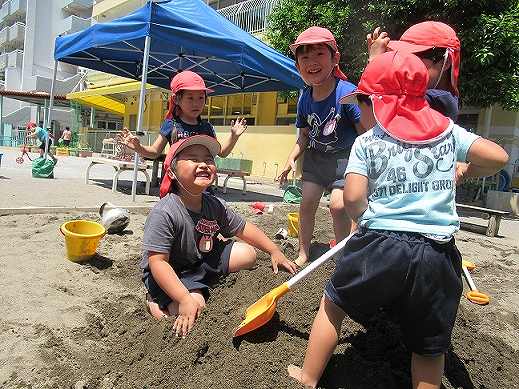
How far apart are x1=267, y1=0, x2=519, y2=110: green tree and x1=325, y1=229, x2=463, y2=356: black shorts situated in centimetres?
779

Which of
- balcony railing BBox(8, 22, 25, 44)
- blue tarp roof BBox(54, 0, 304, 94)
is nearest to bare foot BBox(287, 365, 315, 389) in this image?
blue tarp roof BBox(54, 0, 304, 94)

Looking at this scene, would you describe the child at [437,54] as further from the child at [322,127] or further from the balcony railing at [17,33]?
the balcony railing at [17,33]

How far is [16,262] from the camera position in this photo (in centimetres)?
328

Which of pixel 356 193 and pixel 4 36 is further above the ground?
pixel 4 36

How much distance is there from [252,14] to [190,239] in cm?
1574

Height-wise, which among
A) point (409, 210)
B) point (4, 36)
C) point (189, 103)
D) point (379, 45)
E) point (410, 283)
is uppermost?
point (4, 36)

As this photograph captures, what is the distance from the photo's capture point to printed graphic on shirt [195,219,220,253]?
247cm

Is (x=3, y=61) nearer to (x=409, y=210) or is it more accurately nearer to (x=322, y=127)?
(x=322, y=127)

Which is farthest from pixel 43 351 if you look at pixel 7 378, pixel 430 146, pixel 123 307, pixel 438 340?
pixel 430 146

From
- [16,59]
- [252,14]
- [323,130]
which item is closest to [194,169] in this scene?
[323,130]

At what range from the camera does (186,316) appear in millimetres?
2023

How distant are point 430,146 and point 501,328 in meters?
1.86

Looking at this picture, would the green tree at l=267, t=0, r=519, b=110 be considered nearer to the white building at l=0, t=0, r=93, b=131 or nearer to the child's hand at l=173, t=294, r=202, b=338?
the child's hand at l=173, t=294, r=202, b=338

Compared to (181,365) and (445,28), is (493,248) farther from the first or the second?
(181,365)
